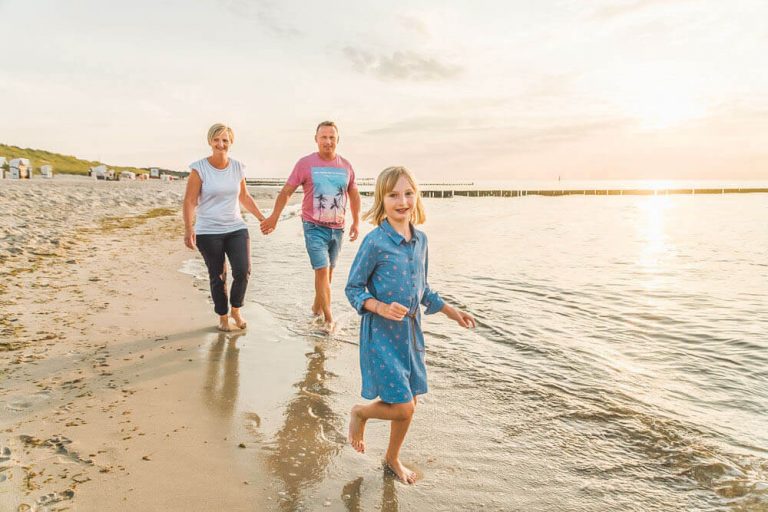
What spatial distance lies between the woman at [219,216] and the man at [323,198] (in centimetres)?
51

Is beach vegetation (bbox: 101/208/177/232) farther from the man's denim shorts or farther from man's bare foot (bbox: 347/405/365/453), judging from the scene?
man's bare foot (bbox: 347/405/365/453)

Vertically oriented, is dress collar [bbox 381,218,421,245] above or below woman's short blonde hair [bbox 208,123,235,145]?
below

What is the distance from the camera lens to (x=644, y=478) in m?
3.03

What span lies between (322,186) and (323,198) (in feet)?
0.47

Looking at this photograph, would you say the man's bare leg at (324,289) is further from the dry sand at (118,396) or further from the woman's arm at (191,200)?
the woman's arm at (191,200)

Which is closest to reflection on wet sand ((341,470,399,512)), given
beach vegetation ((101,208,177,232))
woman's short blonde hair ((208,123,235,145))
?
woman's short blonde hair ((208,123,235,145))

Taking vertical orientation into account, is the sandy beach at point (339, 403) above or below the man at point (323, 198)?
below

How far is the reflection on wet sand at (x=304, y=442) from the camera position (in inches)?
108

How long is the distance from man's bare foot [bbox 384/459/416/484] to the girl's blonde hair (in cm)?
143

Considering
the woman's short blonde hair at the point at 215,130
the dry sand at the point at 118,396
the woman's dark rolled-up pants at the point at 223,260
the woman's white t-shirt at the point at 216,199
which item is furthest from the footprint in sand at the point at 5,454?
the woman's short blonde hair at the point at 215,130

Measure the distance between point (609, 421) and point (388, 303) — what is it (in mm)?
2246

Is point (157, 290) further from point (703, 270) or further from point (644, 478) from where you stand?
point (703, 270)

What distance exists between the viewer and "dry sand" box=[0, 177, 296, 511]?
256 cm

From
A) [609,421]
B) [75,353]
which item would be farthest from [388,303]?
[75,353]
